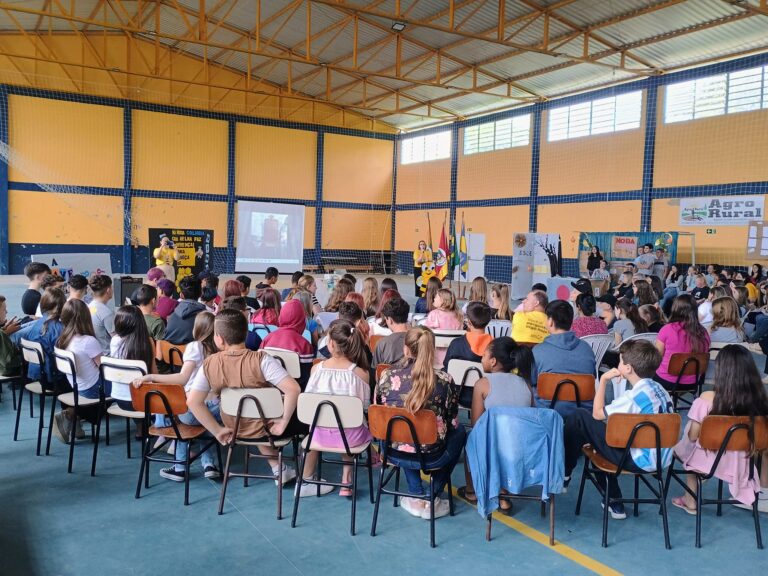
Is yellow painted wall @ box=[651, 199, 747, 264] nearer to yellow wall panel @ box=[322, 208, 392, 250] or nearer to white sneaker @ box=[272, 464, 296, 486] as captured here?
yellow wall panel @ box=[322, 208, 392, 250]

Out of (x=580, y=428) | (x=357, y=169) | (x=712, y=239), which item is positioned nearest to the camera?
(x=580, y=428)

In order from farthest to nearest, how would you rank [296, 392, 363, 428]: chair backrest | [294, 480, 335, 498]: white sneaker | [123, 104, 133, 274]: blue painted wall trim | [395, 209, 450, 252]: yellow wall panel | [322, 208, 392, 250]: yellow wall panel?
[322, 208, 392, 250]: yellow wall panel → [395, 209, 450, 252]: yellow wall panel → [123, 104, 133, 274]: blue painted wall trim → [294, 480, 335, 498]: white sneaker → [296, 392, 363, 428]: chair backrest

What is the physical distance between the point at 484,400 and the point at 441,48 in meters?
14.8

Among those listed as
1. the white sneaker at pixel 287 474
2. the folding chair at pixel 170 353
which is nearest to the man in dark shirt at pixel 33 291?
the folding chair at pixel 170 353

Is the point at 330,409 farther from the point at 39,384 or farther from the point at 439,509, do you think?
the point at 39,384

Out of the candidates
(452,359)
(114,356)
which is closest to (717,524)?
(452,359)

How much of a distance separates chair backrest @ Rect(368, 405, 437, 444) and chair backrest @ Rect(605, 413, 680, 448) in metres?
0.85

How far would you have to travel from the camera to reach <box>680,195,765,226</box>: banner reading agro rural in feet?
44.3

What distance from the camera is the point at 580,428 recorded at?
3.18 meters

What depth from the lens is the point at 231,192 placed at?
21000 millimetres

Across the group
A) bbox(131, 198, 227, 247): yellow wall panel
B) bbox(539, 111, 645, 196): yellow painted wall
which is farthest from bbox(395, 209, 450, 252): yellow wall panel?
bbox(131, 198, 227, 247): yellow wall panel

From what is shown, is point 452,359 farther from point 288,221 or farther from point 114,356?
point 288,221

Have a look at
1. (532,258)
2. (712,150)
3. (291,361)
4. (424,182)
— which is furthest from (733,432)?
(424,182)

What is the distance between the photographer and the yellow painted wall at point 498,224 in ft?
63.4
